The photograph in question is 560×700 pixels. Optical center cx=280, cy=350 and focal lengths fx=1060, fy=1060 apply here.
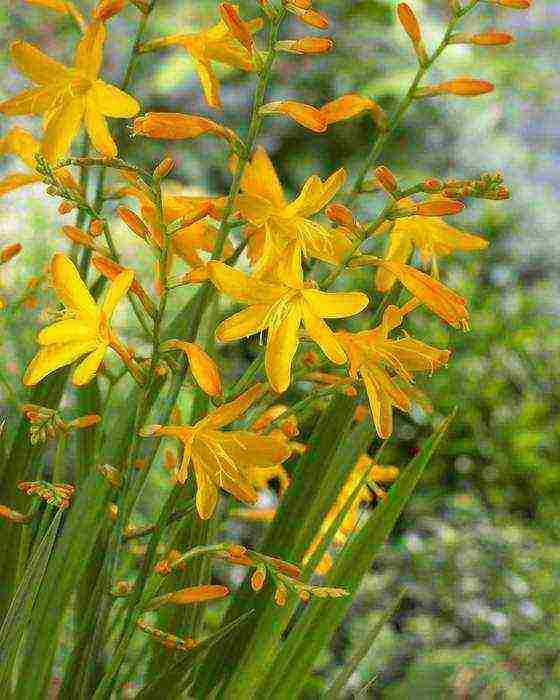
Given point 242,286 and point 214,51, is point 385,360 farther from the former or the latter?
point 214,51

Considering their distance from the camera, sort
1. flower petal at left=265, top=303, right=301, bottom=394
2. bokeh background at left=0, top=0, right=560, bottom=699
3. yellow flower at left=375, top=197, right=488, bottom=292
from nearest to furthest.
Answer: flower petal at left=265, top=303, right=301, bottom=394, yellow flower at left=375, top=197, right=488, bottom=292, bokeh background at left=0, top=0, right=560, bottom=699

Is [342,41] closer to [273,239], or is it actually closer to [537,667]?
[537,667]

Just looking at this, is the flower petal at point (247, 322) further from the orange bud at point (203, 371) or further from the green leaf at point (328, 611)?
the green leaf at point (328, 611)

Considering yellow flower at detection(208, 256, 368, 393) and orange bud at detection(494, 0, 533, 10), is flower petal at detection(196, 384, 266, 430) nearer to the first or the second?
yellow flower at detection(208, 256, 368, 393)

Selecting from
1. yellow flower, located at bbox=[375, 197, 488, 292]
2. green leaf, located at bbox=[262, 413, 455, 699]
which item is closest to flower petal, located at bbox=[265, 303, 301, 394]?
yellow flower, located at bbox=[375, 197, 488, 292]

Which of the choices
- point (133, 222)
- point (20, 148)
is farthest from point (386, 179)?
point (20, 148)

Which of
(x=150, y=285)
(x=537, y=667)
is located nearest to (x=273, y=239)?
(x=537, y=667)
